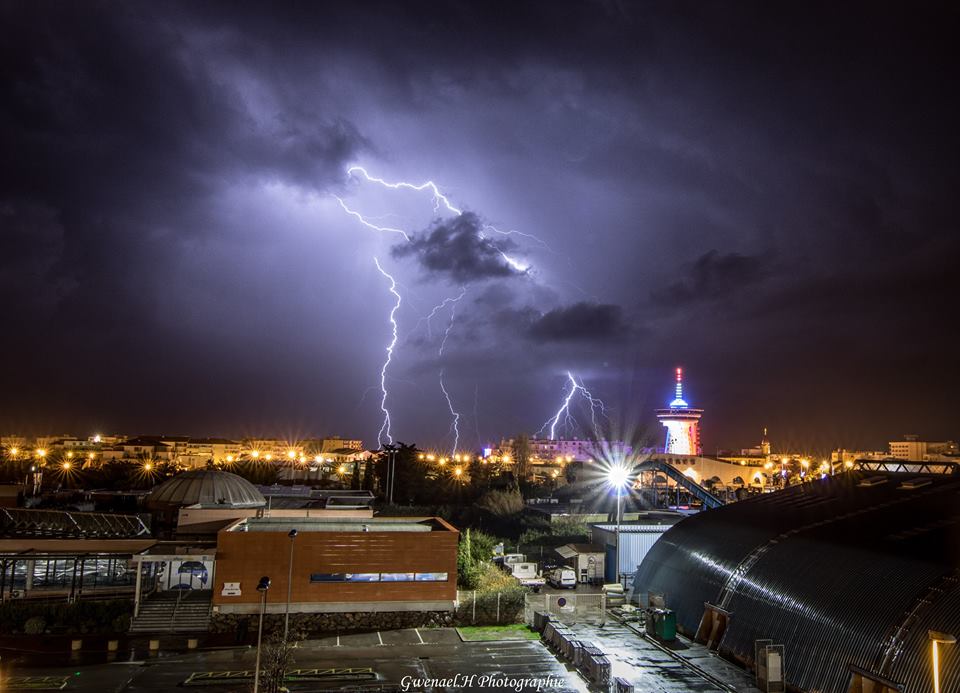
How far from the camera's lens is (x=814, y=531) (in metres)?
26.1

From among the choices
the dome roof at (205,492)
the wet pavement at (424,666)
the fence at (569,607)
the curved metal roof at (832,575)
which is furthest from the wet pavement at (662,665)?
the dome roof at (205,492)

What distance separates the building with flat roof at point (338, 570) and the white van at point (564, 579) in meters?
8.23

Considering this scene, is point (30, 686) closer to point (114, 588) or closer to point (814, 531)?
point (114, 588)

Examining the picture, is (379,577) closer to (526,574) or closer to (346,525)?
(346,525)

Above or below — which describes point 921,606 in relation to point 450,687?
above

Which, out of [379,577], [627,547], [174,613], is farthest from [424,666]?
[627,547]

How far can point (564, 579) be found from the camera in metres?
35.2

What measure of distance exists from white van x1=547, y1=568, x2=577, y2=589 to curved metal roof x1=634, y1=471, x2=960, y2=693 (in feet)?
11.6

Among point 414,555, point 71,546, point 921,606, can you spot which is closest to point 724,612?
point 921,606

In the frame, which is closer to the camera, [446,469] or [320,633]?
[320,633]

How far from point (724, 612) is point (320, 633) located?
15.1m

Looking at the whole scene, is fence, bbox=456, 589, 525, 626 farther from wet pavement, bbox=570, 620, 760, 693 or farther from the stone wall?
wet pavement, bbox=570, 620, 760, 693

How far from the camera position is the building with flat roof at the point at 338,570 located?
27594 mm

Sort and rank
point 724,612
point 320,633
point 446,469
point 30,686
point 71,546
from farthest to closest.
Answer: point 446,469 < point 71,546 < point 320,633 < point 724,612 < point 30,686
